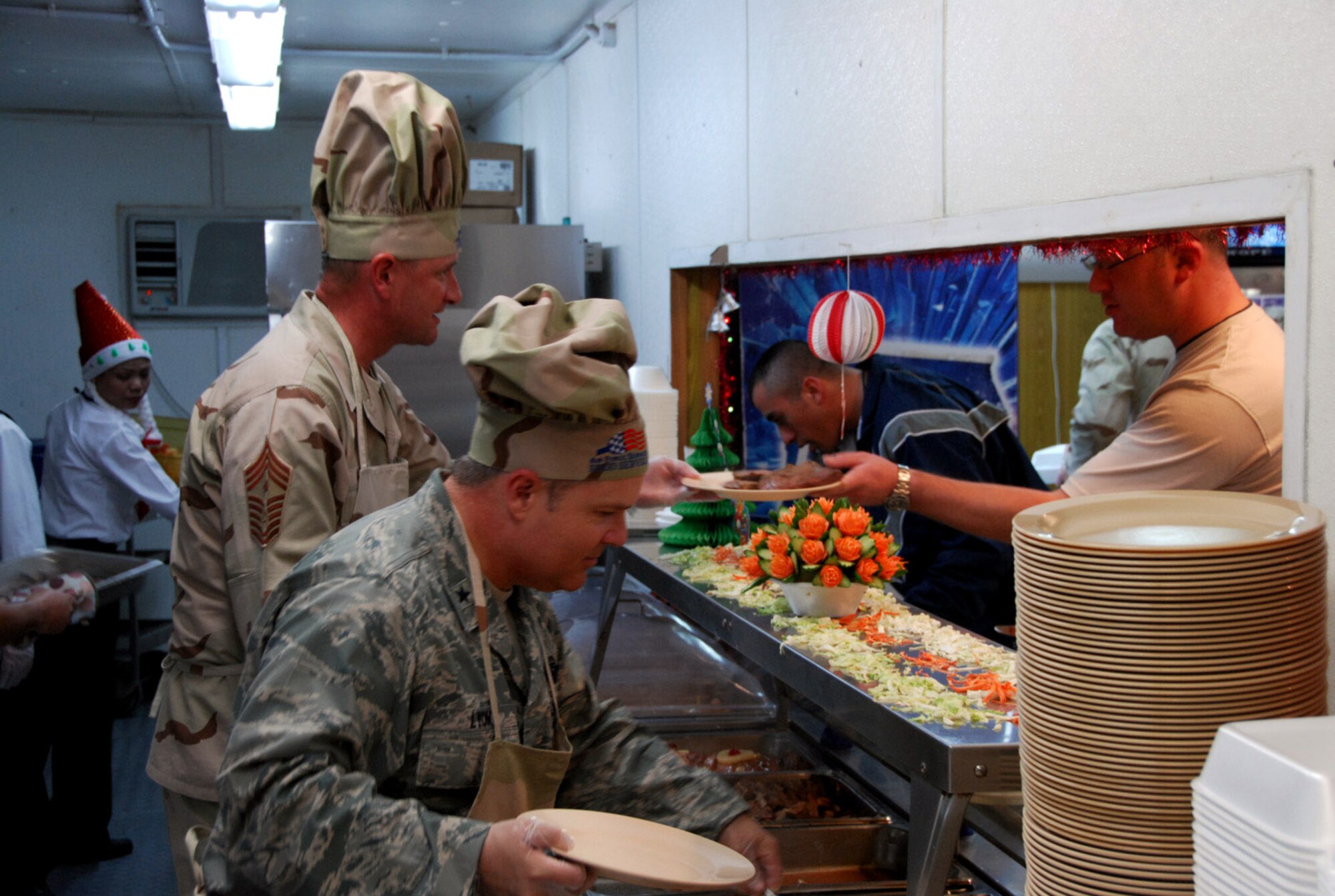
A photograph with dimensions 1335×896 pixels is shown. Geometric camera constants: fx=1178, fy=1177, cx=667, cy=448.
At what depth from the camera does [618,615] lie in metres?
4.26

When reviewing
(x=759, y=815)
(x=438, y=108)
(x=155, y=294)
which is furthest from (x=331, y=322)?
(x=155, y=294)

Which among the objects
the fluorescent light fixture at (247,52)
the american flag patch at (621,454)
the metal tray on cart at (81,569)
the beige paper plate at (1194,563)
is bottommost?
the metal tray on cart at (81,569)

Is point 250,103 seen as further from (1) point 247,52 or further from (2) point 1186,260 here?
(2) point 1186,260

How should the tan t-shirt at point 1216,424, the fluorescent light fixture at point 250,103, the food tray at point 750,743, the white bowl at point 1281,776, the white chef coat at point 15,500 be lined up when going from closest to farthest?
the white bowl at point 1281,776
the tan t-shirt at point 1216,424
the food tray at point 750,743
the white chef coat at point 15,500
the fluorescent light fixture at point 250,103

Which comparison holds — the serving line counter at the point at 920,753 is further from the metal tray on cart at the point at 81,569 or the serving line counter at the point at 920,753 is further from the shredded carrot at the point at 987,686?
the metal tray on cart at the point at 81,569

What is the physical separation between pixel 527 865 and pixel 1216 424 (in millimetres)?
1557

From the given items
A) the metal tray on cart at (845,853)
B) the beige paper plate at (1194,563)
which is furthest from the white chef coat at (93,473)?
the beige paper plate at (1194,563)

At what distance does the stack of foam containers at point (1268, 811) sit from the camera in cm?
92

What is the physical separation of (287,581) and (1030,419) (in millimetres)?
4196

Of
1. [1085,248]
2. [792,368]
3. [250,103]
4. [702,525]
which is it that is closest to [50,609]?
[702,525]

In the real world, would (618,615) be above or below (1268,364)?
below

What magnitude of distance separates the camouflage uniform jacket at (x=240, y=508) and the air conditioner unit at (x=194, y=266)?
25.9 ft

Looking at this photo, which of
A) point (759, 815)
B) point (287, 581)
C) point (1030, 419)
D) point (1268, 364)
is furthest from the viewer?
point (1030, 419)

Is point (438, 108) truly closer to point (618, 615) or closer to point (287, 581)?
point (287, 581)
